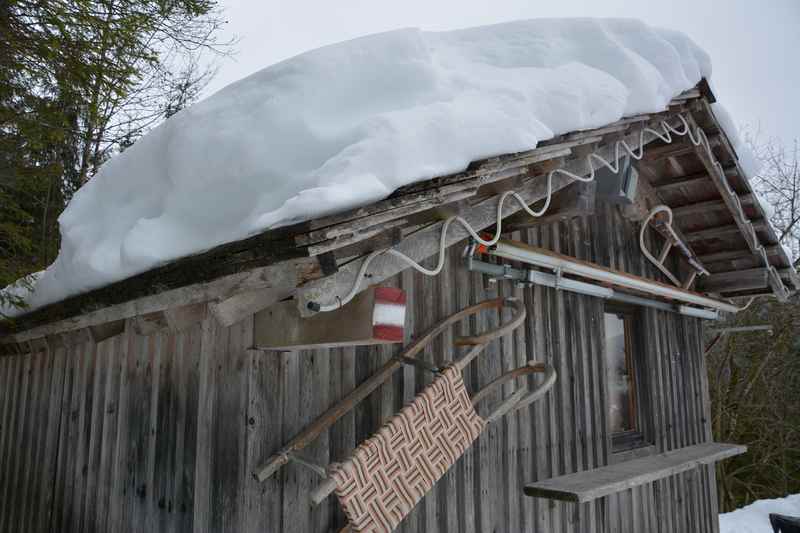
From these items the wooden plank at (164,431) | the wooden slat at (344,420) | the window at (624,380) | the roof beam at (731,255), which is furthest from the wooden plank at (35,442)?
the roof beam at (731,255)

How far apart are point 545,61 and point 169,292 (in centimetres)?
177

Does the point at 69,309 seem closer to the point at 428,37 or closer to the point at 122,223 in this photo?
the point at 122,223

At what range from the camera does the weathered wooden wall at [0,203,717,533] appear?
2258 millimetres

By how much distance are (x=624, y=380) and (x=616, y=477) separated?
4.42ft

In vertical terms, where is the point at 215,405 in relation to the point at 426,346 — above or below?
below

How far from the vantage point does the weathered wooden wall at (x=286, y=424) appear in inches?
88.9

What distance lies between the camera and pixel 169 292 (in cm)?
201

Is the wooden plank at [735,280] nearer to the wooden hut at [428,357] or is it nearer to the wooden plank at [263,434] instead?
the wooden hut at [428,357]

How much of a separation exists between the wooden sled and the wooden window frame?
2152 mm

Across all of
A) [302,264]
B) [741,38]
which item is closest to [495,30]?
[302,264]

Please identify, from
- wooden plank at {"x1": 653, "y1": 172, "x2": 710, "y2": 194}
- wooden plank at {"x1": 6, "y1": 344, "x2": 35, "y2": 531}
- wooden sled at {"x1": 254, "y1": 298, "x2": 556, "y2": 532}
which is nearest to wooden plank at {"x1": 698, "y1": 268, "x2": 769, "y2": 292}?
wooden plank at {"x1": 653, "y1": 172, "x2": 710, "y2": 194}

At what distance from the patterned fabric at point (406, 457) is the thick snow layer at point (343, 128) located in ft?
3.00

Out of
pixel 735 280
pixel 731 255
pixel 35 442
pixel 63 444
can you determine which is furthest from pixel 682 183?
pixel 35 442

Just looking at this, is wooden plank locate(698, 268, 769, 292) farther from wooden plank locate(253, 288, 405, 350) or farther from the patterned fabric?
wooden plank locate(253, 288, 405, 350)
